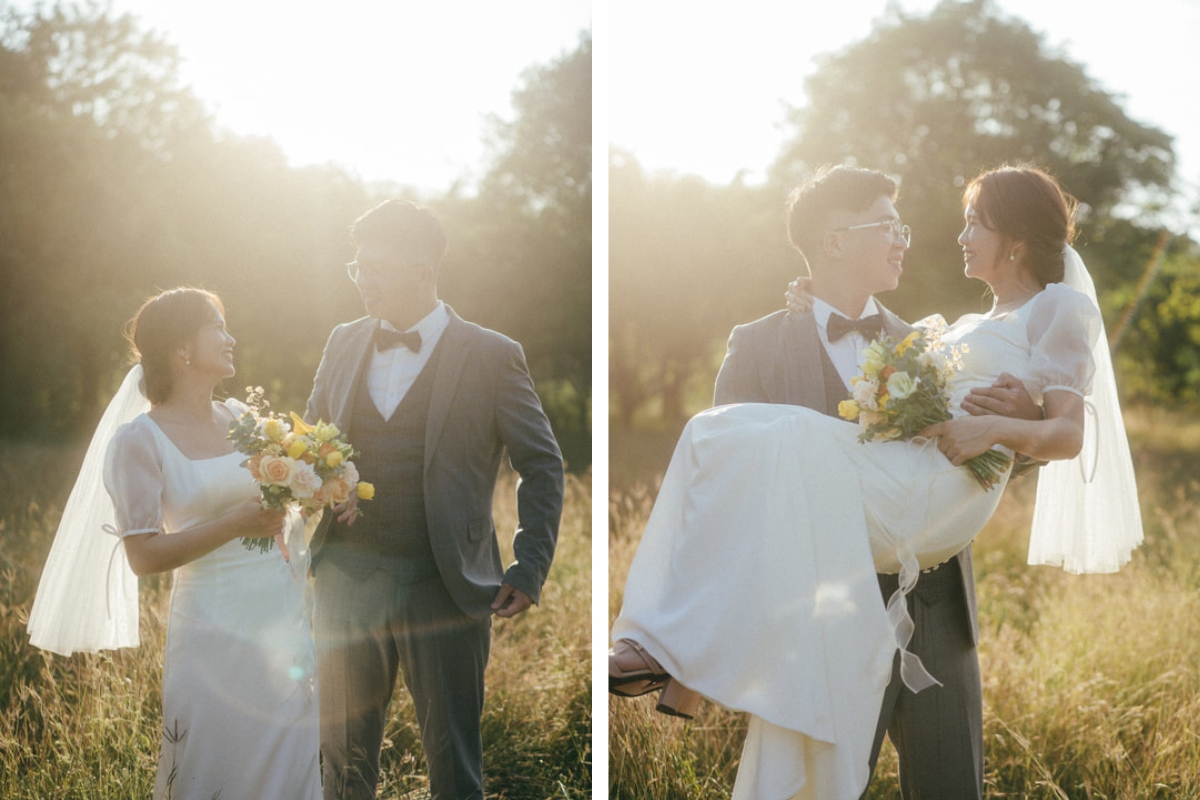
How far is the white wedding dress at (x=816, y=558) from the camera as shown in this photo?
6.59 ft

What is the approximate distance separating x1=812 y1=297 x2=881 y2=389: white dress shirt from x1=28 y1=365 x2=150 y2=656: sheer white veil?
69.8 inches

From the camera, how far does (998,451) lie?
2.02 metres

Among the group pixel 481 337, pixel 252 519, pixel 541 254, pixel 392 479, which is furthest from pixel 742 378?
pixel 541 254

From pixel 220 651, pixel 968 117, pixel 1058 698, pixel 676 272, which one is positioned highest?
pixel 968 117

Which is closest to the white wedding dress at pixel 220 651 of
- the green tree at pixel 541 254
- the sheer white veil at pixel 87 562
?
the sheer white veil at pixel 87 562

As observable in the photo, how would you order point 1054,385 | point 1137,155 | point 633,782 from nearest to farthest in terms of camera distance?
point 1054,385 → point 633,782 → point 1137,155

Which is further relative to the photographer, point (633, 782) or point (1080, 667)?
point (1080, 667)

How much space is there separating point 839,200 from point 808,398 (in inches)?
20.4

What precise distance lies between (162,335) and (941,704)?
2107 mm

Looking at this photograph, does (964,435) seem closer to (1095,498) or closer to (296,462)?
(1095,498)

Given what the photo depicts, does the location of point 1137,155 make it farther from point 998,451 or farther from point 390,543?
point 390,543

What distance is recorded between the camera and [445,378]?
261 centimetres

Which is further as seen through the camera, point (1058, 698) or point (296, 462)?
point (1058, 698)

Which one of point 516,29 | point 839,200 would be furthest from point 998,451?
point 516,29
